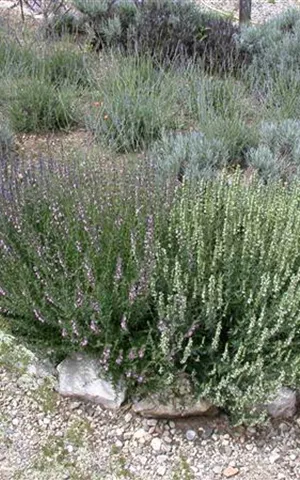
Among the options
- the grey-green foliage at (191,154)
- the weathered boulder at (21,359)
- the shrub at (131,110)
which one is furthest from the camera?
the shrub at (131,110)

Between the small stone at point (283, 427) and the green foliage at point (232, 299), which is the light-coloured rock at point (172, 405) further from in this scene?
the small stone at point (283, 427)

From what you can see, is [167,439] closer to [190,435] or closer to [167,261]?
[190,435]

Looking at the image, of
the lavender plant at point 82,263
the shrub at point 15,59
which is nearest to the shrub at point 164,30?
Result: the shrub at point 15,59

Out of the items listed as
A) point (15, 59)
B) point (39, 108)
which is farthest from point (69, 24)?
point (39, 108)

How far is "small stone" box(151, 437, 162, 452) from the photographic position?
8.21 ft

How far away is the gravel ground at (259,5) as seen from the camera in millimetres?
8531

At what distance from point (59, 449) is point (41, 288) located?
25.4 inches

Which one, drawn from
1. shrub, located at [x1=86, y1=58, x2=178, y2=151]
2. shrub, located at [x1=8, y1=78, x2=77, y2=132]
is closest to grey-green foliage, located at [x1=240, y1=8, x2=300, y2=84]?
shrub, located at [x1=86, y1=58, x2=178, y2=151]

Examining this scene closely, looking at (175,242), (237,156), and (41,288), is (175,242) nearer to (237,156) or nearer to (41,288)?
(41,288)

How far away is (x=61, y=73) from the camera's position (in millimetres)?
5145

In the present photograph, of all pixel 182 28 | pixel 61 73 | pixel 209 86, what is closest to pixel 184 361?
pixel 209 86

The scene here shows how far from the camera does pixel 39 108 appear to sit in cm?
449

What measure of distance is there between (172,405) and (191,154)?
173 cm

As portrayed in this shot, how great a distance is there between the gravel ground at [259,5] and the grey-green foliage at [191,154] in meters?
5.02
